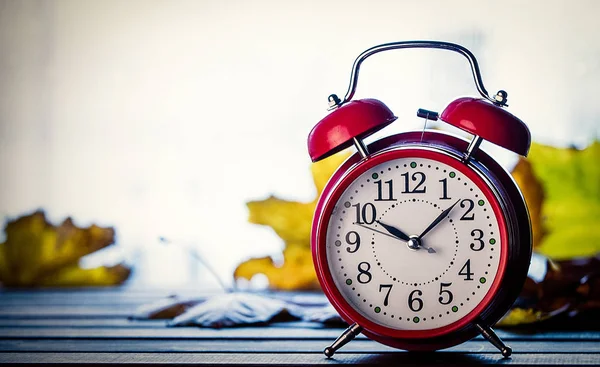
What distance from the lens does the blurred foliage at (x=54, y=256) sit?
192cm

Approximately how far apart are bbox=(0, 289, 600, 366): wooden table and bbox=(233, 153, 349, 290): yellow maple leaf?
0.38 meters

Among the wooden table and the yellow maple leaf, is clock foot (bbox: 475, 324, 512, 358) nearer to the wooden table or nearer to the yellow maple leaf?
the wooden table

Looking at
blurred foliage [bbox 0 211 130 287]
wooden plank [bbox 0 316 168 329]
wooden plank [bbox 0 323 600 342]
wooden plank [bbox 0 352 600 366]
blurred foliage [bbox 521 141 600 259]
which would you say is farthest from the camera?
blurred foliage [bbox 0 211 130 287]

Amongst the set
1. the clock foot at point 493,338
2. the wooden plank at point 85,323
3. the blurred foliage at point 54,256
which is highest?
the blurred foliage at point 54,256

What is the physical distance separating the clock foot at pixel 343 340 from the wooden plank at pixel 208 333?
15cm

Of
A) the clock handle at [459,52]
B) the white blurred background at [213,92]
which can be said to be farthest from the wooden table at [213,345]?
the white blurred background at [213,92]

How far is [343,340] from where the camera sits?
1.05m

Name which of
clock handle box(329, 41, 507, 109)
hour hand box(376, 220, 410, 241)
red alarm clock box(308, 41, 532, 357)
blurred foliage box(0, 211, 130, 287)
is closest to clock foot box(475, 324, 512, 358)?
red alarm clock box(308, 41, 532, 357)

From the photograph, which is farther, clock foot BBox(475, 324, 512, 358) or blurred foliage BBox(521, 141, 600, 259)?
blurred foliage BBox(521, 141, 600, 259)

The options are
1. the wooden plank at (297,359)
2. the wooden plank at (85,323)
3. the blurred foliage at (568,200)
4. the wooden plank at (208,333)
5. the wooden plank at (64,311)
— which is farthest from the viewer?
the blurred foliage at (568,200)

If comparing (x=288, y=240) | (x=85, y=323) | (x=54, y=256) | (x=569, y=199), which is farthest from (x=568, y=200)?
(x=54, y=256)

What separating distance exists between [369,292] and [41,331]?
60 cm

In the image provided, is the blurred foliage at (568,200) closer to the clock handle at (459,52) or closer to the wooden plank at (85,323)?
the clock handle at (459,52)

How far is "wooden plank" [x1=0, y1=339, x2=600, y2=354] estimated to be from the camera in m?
1.10
